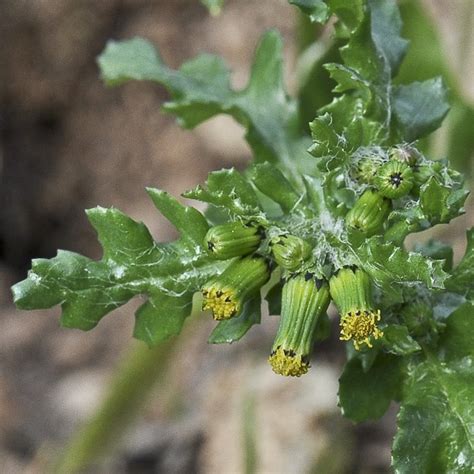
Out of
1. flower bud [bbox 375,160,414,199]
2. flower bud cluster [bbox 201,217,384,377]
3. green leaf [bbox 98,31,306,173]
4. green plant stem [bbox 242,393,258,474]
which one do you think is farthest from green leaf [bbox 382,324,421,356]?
green plant stem [bbox 242,393,258,474]

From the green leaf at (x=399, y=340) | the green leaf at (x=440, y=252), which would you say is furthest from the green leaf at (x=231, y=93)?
the green leaf at (x=399, y=340)

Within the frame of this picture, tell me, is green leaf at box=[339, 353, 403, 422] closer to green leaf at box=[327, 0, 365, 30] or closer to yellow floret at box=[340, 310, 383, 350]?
yellow floret at box=[340, 310, 383, 350]

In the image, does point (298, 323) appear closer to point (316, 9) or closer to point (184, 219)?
point (184, 219)

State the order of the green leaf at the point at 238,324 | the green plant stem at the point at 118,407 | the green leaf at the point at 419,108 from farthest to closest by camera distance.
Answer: the green plant stem at the point at 118,407
the green leaf at the point at 419,108
the green leaf at the point at 238,324

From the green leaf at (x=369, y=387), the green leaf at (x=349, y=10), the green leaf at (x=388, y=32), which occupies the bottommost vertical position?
the green leaf at (x=369, y=387)

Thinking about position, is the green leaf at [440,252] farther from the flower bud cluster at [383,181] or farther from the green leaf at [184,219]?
the green leaf at [184,219]

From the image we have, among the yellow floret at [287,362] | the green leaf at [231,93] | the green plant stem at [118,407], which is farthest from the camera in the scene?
the green plant stem at [118,407]
